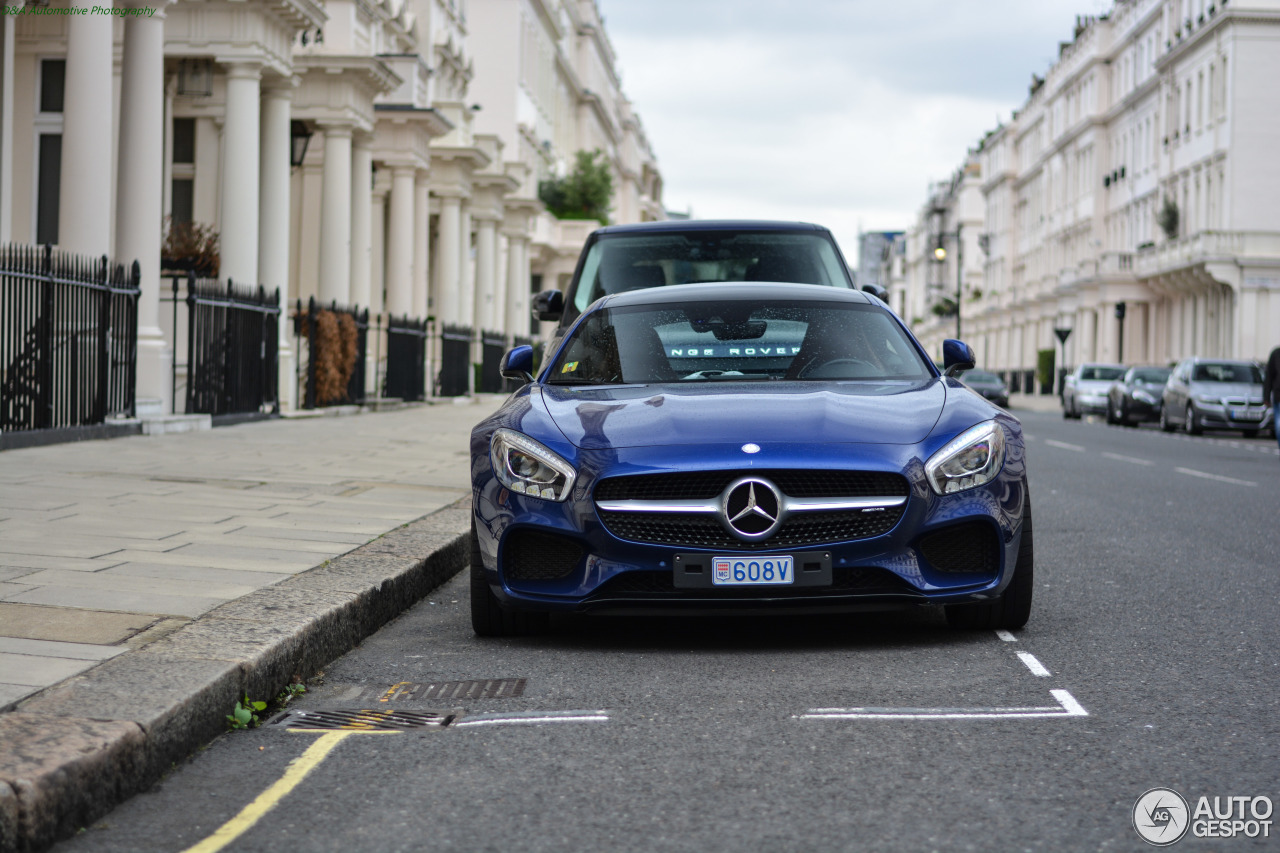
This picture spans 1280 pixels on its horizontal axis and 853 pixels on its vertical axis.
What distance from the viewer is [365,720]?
5.12 m

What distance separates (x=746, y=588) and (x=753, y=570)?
0.09 metres

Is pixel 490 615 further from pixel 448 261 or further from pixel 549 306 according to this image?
pixel 448 261

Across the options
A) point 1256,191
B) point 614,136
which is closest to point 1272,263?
point 1256,191

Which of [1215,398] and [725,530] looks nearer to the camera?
[725,530]

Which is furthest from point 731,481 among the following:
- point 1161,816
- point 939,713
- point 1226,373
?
point 1226,373

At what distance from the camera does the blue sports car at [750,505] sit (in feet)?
19.3

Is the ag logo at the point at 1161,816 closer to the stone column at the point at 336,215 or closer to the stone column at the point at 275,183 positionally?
the stone column at the point at 275,183

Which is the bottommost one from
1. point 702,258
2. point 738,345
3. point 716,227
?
point 738,345

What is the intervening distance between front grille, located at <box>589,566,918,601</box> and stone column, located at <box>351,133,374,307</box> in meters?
23.1

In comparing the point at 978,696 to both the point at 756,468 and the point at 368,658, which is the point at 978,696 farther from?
the point at 368,658

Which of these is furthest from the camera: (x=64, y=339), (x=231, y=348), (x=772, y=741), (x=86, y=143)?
(x=231, y=348)

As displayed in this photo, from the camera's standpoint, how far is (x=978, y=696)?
5.35 m

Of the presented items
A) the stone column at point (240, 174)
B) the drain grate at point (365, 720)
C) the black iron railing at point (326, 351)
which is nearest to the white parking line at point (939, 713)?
the drain grate at point (365, 720)

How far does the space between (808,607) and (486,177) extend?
34799 millimetres
